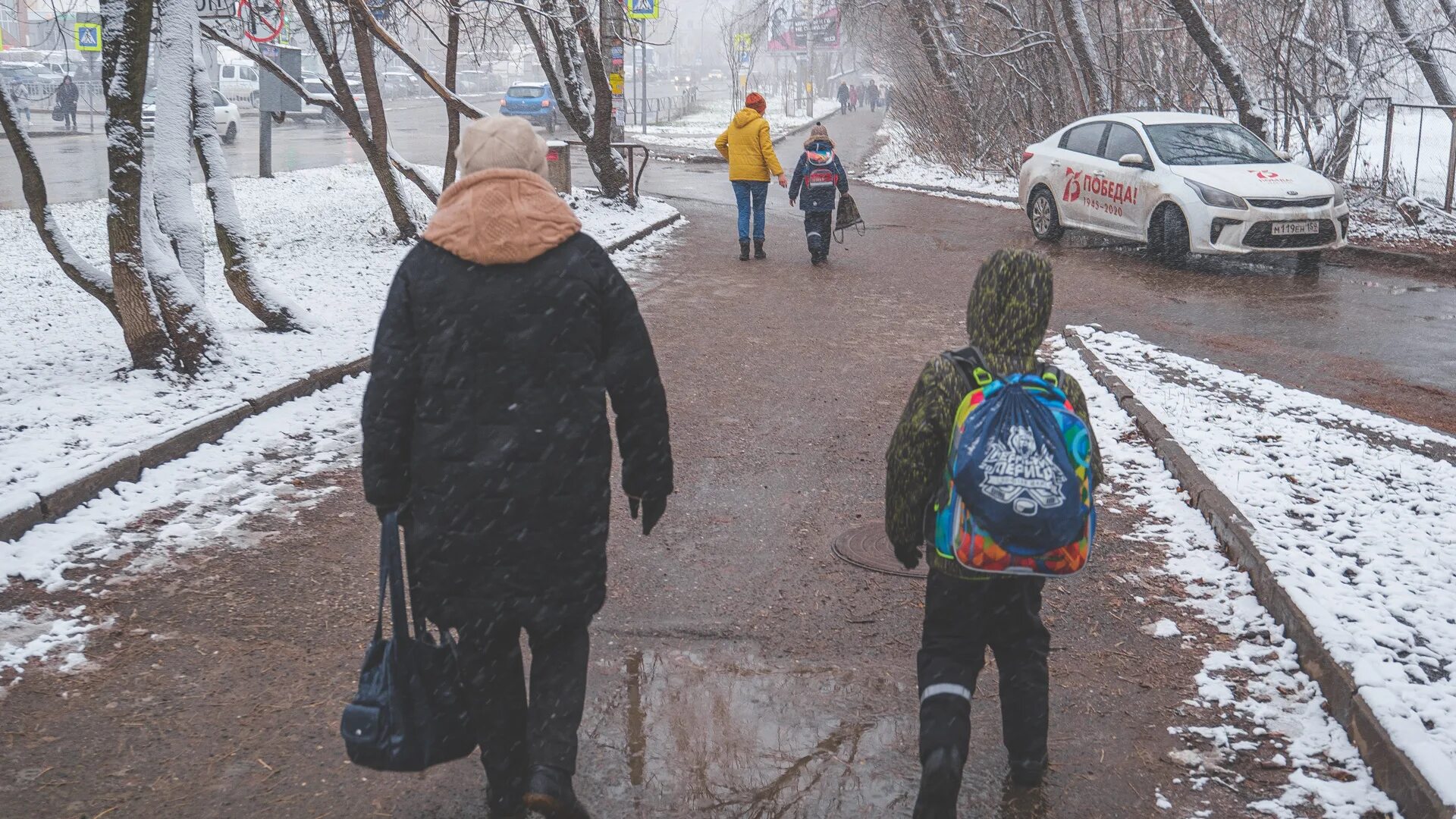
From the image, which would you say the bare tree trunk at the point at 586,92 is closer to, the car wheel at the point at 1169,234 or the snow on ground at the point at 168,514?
the car wheel at the point at 1169,234

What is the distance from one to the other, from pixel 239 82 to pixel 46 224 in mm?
48211

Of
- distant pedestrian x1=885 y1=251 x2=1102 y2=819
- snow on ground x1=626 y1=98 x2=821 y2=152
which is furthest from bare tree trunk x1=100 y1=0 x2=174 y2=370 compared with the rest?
snow on ground x1=626 y1=98 x2=821 y2=152

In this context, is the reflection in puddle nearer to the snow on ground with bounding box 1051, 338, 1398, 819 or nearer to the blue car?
the snow on ground with bounding box 1051, 338, 1398, 819

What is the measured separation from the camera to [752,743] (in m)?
3.63

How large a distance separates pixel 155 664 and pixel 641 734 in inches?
67.8

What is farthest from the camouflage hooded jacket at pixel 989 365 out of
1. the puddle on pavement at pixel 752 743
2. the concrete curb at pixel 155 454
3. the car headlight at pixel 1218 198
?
the car headlight at pixel 1218 198

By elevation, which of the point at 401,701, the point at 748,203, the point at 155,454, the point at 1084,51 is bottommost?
the point at 155,454

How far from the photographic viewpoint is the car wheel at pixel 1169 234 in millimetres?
13414

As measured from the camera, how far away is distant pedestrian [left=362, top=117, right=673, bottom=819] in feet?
9.34

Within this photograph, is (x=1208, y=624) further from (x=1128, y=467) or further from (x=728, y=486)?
(x=728, y=486)

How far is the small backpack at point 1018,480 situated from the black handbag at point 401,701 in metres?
1.28

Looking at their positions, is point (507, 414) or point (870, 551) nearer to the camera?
point (507, 414)

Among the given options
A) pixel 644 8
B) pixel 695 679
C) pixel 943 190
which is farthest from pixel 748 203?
pixel 644 8

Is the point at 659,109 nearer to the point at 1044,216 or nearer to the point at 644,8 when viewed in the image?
the point at 644,8
